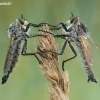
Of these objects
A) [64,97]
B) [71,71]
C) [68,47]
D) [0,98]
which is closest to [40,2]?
[68,47]

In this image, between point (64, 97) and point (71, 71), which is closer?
point (64, 97)

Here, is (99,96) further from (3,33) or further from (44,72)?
(3,33)

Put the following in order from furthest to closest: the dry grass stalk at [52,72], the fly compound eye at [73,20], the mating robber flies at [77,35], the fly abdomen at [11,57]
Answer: the fly compound eye at [73,20] < the mating robber flies at [77,35] < the fly abdomen at [11,57] < the dry grass stalk at [52,72]

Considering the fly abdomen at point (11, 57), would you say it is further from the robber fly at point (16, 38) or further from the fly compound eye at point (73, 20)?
the fly compound eye at point (73, 20)

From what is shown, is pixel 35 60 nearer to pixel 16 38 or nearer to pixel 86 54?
pixel 16 38

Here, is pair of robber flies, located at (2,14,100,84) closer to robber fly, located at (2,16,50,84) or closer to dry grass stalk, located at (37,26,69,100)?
robber fly, located at (2,16,50,84)

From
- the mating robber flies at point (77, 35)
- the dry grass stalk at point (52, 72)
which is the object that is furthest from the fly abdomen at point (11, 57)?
the dry grass stalk at point (52, 72)
